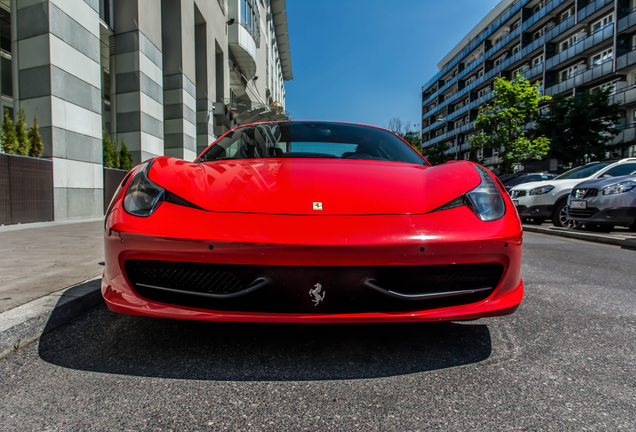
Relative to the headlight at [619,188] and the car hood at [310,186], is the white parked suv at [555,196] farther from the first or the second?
the car hood at [310,186]

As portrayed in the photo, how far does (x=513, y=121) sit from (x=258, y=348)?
27.2 metres

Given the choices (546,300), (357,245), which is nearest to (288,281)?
(357,245)

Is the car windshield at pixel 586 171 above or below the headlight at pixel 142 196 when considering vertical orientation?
above

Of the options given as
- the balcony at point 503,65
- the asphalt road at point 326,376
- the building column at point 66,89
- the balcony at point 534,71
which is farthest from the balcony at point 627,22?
the asphalt road at point 326,376

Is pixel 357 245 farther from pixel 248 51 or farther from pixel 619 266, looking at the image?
pixel 248 51

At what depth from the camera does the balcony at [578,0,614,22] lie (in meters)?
29.5

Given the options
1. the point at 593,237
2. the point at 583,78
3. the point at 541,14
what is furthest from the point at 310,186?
the point at 541,14

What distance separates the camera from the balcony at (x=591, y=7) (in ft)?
96.7

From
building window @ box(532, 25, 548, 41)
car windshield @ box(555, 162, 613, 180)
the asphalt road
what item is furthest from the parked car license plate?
building window @ box(532, 25, 548, 41)

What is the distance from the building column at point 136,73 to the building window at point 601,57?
31229 millimetres

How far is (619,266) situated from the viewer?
4250 mm

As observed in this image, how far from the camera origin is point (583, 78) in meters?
31.2

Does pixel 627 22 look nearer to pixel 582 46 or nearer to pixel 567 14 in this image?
pixel 582 46

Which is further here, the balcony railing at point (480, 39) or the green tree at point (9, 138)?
the balcony railing at point (480, 39)
